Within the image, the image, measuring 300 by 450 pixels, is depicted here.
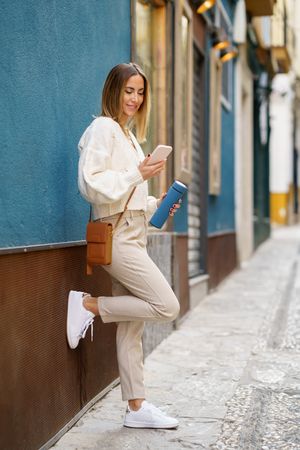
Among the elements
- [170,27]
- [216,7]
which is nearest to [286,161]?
[216,7]

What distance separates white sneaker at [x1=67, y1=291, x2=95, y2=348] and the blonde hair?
87 cm

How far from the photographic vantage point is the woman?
3938mm

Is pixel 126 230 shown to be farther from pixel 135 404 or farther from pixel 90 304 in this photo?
pixel 135 404

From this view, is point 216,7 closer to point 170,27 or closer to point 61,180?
point 170,27

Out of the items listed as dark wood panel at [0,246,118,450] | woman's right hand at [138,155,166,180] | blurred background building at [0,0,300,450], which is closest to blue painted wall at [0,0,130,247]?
blurred background building at [0,0,300,450]

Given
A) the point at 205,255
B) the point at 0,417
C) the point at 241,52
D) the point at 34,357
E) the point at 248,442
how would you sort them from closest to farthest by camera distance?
1. the point at 0,417
2. the point at 34,357
3. the point at 248,442
4. the point at 205,255
5. the point at 241,52

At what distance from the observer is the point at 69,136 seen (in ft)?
14.5

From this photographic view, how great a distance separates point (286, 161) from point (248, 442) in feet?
114

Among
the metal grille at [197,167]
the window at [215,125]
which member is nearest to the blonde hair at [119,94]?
the metal grille at [197,167]

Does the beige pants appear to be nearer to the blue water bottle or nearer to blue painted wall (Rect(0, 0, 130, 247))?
the blue water bottle

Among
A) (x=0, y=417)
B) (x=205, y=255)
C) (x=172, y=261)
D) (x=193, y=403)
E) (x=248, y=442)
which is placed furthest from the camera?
(x=205, y=255)

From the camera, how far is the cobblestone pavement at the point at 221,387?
4152 mm

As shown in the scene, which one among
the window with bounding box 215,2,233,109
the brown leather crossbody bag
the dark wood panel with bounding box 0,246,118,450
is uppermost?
the window with bounding box 215,2,233,109

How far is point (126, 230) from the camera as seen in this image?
4.14 m
